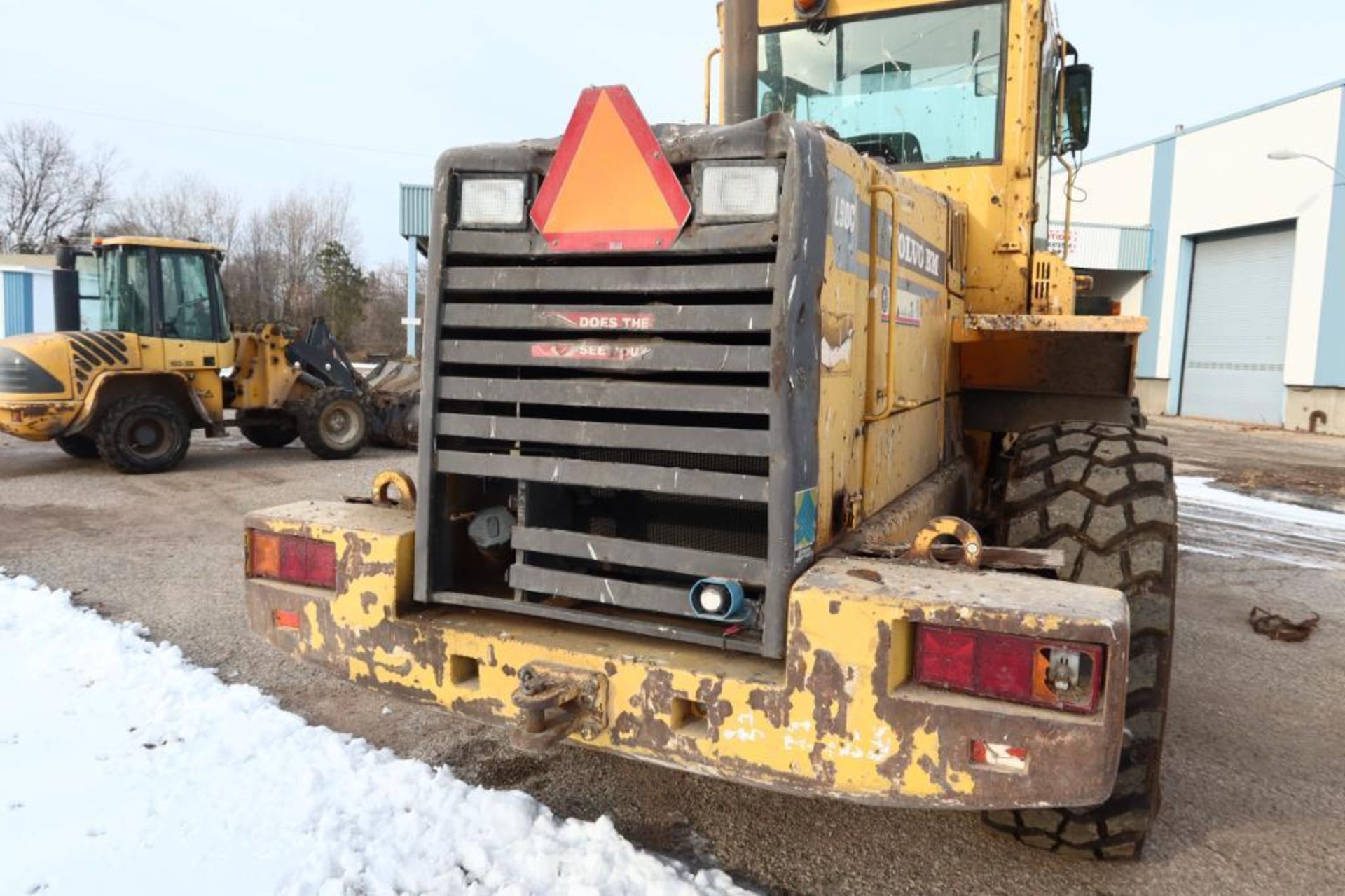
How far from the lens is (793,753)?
2297 millimetres

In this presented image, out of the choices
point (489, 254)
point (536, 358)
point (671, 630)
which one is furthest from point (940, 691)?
point (489, 254)

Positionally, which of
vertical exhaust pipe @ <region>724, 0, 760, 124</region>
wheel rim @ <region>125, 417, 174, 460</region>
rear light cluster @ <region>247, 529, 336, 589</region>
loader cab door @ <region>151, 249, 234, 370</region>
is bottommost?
wheel rim @ <region>125, 417, 174, 460</region>

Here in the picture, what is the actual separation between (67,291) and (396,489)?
34.9 feet

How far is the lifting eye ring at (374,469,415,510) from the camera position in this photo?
3217 mm

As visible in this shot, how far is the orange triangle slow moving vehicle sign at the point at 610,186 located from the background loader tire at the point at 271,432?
11291 mm

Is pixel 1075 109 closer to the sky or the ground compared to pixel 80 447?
closer to the sky

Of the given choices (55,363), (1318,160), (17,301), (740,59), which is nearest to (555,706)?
(740,59)

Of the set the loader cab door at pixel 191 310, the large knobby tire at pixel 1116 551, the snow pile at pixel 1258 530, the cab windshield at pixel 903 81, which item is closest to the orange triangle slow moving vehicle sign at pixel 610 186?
the large knobby tire at pixel 1116 551

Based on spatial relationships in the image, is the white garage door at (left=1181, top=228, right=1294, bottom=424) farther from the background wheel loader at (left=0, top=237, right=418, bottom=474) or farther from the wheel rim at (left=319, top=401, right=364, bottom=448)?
the background wheel loader at (left=0, top=237, right=418, bottom=474)

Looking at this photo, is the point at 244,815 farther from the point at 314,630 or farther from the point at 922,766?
the point at 922,766

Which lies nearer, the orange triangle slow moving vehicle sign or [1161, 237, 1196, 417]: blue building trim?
the orange triangle slow moving vehicle sign

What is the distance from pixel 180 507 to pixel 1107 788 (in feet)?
28.4

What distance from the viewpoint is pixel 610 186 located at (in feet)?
8.27

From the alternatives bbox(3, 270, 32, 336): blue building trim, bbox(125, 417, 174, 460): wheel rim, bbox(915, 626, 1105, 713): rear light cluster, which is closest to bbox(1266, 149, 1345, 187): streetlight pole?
bbox(125, 417, 174, 460): wheel rim
